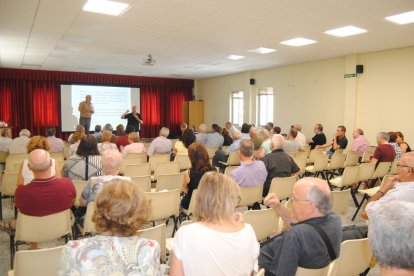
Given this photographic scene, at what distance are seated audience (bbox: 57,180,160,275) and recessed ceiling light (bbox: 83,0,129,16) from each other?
13.8 feet

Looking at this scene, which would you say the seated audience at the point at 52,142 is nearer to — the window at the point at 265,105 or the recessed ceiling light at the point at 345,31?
the recessed ceiling light at the point at 345,31

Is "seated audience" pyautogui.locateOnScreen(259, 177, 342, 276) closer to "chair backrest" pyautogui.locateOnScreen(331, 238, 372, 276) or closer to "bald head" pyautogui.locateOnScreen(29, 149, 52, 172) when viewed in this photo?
"chair backrest" pyautogui.locateOnScreen(331, 238, 372, 276)

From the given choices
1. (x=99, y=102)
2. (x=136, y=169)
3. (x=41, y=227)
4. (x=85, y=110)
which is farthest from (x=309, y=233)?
(x=99, y=102)

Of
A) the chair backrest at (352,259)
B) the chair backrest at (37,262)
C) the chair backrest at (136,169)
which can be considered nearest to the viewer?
the chair backrest at (37,262)

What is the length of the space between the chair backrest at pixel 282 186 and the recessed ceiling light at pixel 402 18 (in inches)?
139

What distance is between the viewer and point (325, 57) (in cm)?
985

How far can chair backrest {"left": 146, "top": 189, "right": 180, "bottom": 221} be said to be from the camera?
3.40 metres

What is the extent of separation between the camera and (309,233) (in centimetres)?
184

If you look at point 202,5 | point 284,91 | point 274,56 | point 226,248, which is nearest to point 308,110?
point 284,91

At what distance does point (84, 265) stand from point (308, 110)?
10.3m

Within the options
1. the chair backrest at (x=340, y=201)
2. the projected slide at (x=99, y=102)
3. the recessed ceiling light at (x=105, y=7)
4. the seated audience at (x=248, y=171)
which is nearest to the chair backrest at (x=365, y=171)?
the chair backrest at (x=340, y=201)

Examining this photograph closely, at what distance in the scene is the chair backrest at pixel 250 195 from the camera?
12.6ft

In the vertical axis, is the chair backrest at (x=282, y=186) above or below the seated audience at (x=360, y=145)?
A: below

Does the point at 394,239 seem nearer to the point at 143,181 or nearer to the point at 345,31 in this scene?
the point at 143,181
